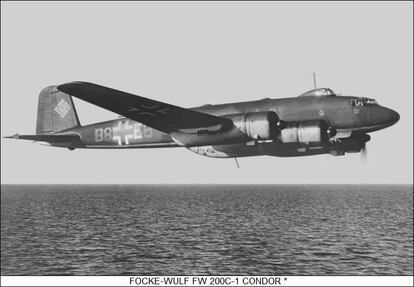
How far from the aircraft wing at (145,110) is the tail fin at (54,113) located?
5672mm

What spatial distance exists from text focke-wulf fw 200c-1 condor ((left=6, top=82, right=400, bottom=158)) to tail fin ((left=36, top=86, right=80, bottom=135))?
136 inches

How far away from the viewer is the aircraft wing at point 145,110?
1639 centimetres

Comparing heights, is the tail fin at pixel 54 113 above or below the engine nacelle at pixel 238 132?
above

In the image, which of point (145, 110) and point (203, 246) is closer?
point (145, 110)

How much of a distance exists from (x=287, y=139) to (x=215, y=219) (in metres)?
88.6

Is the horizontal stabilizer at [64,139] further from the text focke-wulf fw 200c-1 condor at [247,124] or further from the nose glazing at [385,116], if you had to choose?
the nose glazing at [385,116]

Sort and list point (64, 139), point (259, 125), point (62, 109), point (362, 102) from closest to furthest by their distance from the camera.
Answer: point (259, 125) < point (362, 102) < point (64, 139) < point (62, 109)

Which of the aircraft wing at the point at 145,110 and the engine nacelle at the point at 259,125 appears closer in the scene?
the aircraft wing at the point at 145,110

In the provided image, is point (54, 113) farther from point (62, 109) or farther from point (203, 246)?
point (203, 246)

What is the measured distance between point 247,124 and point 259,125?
41 centimetres

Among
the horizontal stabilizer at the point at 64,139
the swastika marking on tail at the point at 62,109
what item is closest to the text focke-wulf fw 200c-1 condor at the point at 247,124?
the horizontal stabilizer at the point at 64,139

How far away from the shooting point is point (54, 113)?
2338 centimetres

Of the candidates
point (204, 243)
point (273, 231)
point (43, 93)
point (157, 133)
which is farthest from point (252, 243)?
point (157, 133)

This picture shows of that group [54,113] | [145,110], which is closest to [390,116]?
[145,110]
